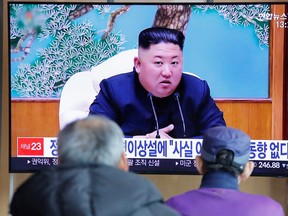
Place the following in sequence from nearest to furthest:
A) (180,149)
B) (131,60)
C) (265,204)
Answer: (265,204)
(180,149)
(131,60)

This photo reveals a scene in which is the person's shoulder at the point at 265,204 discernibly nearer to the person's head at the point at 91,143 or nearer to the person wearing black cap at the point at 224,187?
the person wearing black cap at the point at 224,187

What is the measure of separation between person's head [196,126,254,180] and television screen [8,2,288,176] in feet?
6.03

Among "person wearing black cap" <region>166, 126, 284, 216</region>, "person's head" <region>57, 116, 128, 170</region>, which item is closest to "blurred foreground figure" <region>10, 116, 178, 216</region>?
"person's head" <region>57, 116, 128, 170</region>

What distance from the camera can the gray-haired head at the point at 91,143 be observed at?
152cm

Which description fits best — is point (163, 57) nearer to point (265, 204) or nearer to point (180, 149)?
point (180, 149)

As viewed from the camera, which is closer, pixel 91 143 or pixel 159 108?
pixel 91 143

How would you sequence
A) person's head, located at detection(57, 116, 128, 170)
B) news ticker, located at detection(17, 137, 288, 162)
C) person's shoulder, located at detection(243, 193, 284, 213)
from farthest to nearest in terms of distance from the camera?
news ticker, located at detection(17, 137, 288, 162), person's shoulder, located at detection(243, 193, 284, 213), person's head, located at detection(57, 116, 128, 170)

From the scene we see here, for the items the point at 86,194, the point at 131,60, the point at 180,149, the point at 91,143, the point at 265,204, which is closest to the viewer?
the point at 86,194

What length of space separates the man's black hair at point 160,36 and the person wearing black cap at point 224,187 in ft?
6.39

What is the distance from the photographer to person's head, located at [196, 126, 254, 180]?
6.35ft


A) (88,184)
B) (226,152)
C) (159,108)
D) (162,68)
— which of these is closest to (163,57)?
(162,68)

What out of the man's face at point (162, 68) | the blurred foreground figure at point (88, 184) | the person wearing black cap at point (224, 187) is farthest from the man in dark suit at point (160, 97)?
the blurred foreground figure at point (88, 184)

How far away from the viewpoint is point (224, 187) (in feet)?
6.32

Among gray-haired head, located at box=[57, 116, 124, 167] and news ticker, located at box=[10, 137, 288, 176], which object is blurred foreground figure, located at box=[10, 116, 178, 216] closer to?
gray-haired head, located at box=[57, 116, 124, 167]
